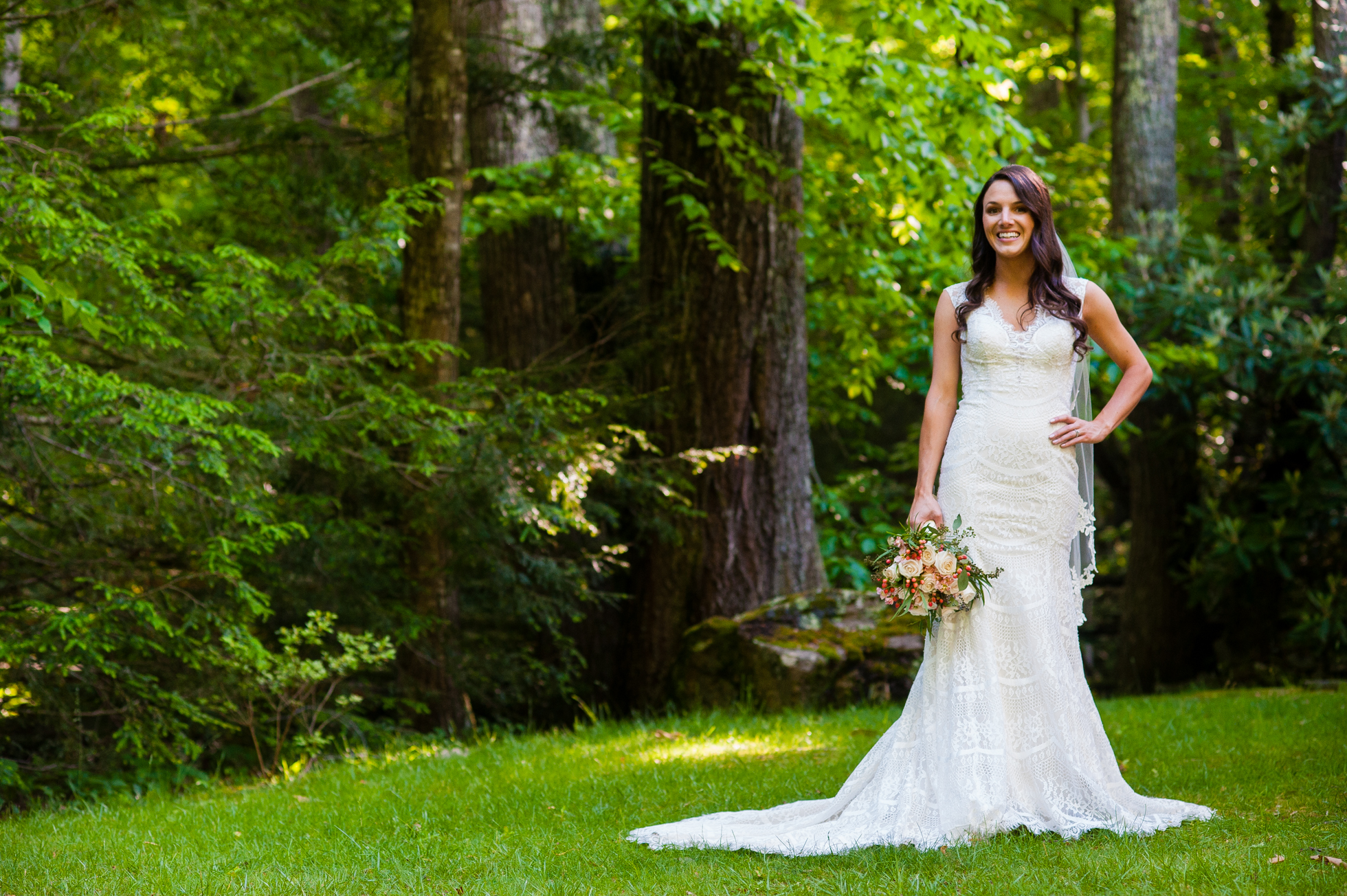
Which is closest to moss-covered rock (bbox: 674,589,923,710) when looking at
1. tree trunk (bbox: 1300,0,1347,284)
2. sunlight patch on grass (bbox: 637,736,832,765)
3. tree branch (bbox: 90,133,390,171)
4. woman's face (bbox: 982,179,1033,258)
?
sunlight patch on grass (bbox: 637,736,832,765)

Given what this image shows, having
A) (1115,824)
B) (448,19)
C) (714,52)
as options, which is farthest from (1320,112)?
(1115,824)

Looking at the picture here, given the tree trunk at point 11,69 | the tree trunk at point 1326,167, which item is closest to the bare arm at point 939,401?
the tree trunk at point 11,69

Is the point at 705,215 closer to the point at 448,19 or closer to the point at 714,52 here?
the point at 714,52

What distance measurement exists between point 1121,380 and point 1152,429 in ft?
22.4

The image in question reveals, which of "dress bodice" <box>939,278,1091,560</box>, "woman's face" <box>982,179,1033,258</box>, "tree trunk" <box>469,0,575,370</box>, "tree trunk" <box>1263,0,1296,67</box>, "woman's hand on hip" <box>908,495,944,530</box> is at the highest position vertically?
"tree trunk" <box>1263,0,1296,67</box>

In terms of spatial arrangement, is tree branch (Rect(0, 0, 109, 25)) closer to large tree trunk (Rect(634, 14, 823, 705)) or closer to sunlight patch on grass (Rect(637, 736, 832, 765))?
large tree trunk (Rect(634, 14, 823, 705))

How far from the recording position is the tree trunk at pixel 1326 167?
376 inches

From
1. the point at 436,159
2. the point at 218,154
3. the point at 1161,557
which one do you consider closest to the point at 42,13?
the point at 218,154

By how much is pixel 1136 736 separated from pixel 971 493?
8.15 feet

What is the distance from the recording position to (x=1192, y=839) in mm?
3678

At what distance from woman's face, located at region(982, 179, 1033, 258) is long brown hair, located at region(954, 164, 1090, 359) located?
0.7 inches

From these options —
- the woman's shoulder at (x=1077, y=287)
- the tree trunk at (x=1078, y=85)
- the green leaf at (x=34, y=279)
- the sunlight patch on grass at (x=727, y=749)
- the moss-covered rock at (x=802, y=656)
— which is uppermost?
the tree trunk at (x=1078, y=85)

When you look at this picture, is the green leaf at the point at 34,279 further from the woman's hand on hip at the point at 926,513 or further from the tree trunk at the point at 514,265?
the tree trunk at the point at 514,265

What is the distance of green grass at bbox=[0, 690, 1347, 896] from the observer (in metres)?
3.44
